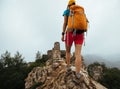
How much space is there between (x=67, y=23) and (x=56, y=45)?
7941 cm

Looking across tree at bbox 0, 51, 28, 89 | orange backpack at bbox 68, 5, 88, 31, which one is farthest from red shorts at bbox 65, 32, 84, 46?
tree at bbox 0, 51, 28, 89

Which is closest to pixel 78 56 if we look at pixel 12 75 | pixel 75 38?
pixel 75 38

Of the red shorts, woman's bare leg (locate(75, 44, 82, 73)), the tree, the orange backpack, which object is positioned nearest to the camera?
the orange backpack

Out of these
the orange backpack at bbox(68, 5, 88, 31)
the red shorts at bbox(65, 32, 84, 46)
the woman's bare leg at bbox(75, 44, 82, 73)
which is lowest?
the woman's bare leg at bbox(75, 44, 82, 73)

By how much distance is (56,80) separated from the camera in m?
18.9

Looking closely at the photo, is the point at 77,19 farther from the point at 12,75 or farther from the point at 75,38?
the point at 12,75

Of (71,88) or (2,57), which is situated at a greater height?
(2,57)

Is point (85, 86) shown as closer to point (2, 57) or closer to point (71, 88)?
point (71, 88)

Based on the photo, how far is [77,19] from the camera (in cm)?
1609

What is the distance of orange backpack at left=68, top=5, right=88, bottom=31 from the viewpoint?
16109 mm

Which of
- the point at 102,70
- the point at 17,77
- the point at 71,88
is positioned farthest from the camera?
the point at 102,70

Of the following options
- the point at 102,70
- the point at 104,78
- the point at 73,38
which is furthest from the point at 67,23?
the point at 102,70

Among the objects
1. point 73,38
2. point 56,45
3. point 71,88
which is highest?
point 56,45

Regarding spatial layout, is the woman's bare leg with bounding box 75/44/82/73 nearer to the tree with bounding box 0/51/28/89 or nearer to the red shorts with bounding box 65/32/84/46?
the red shorts with bounding box 65/32/84/46
